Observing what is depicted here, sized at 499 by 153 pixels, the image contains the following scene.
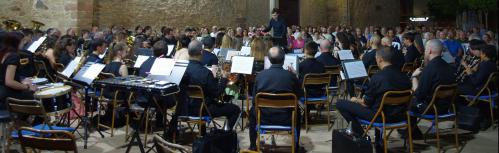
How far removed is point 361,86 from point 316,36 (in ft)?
23.6

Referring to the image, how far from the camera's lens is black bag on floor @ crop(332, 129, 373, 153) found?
4.89 m

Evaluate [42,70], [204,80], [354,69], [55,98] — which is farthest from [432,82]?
[42,70]

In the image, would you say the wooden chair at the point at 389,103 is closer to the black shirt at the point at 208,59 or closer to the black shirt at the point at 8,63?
the black shirt at the point at 208,59

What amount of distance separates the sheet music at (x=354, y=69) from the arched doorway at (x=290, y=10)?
16.9 meters

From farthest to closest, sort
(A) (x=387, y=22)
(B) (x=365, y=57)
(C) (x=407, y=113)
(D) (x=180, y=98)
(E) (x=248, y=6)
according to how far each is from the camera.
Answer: (A) (x=387, y=22), (E) (x=248, y=6), (B) (x=365, y=57), (D) (x=180, y=98), (C) (x=407, y=113)

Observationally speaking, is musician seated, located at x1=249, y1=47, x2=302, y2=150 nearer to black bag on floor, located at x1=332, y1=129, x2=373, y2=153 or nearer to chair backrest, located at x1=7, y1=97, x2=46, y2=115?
black bag on floor, located at x1=332, y1=129, x2=373, y2=153

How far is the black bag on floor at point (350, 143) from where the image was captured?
193 inches

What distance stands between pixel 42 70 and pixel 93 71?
2505mm

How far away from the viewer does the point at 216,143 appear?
15.2ft

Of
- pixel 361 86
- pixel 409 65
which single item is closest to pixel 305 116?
pixel 361 86

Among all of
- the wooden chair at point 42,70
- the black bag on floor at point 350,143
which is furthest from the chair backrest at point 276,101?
the wooden chair at point 42,70

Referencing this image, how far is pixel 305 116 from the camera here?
712 cm

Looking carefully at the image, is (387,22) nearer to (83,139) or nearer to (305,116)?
(305,116)

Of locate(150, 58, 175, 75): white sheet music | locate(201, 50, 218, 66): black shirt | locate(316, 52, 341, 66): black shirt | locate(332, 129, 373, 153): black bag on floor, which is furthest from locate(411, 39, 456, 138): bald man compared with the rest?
locate(201, 50, 218, 66): black shirt
